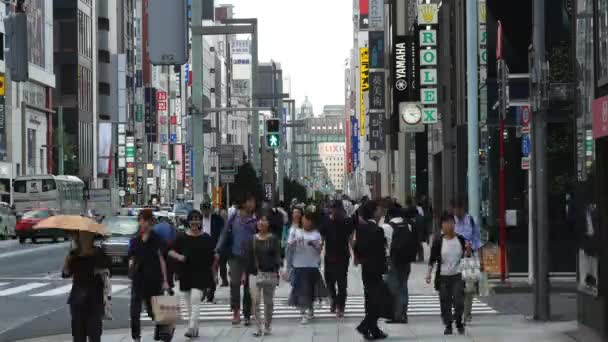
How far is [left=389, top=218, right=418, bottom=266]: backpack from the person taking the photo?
762 inches

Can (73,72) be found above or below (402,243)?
above

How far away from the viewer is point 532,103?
20297 mm

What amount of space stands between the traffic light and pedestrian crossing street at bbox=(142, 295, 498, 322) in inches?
799

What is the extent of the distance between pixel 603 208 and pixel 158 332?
5.59 m

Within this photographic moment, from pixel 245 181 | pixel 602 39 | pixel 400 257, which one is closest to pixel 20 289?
pixel 400 257

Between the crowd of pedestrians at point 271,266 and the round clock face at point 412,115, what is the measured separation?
2853cm

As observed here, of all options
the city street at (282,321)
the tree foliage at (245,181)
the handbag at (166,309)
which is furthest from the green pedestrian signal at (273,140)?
the handbag at (166,309)

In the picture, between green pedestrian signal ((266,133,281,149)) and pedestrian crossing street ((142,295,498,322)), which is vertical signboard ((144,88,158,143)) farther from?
pedestrian crossing street ((142,295,498,322))

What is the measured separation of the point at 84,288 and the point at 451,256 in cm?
629

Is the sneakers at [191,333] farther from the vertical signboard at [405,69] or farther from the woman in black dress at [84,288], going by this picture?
the vertical signboard at [405,69]

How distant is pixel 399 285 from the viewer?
19594mm

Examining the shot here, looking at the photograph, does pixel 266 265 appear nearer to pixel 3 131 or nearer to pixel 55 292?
pixel 55 292

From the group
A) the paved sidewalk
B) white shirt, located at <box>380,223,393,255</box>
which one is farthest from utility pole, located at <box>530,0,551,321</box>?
white shirt, located at <box>380,223,393,255</box>

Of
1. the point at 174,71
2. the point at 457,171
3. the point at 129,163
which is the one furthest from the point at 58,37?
the point at 457,171
